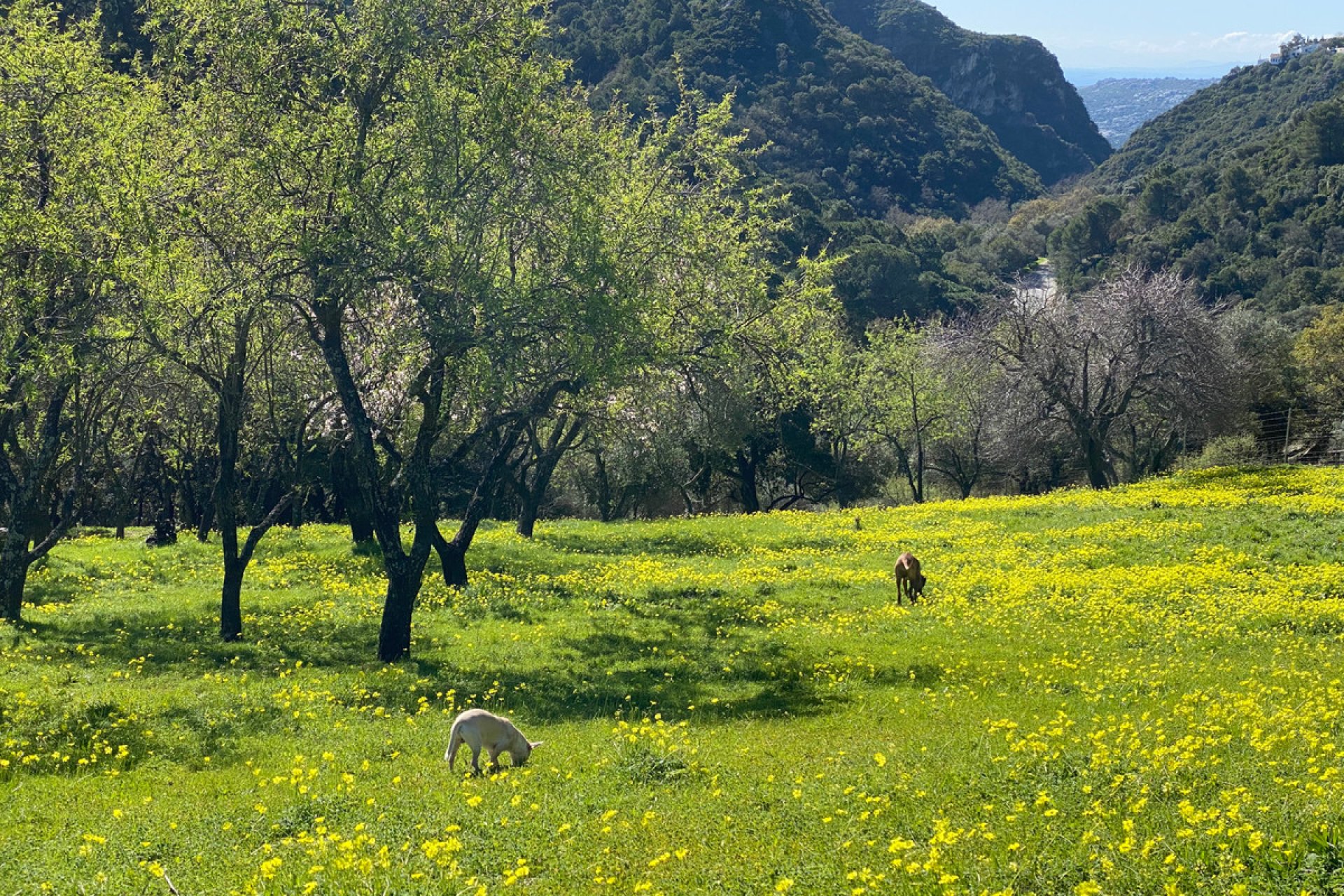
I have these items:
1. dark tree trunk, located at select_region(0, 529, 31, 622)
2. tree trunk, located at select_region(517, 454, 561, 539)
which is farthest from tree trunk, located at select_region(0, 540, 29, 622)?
tree trunk, located at select_region(517, 454, 561, 539)

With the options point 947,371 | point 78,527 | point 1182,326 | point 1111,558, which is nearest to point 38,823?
point 1111,558

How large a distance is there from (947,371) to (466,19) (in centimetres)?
4662

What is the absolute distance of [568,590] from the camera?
26.0m

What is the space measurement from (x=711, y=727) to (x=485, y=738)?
385cm

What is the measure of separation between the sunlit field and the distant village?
18106 centimetres

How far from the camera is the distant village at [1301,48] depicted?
17088cm

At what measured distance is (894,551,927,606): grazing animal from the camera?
23.6 meters

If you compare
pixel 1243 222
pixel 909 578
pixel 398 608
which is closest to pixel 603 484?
pixel 909 578

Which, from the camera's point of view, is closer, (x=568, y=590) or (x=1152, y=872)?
(x=1152, y=872)

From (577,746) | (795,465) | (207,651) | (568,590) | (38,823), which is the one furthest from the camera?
(795,465)

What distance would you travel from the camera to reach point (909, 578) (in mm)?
23859

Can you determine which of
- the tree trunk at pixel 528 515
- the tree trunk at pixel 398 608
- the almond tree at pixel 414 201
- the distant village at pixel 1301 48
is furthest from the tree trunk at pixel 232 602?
the distant village at pixel 1301 48

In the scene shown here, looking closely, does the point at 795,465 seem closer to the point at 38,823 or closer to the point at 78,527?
the point at 78,527

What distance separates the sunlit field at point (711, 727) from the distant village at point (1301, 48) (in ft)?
594
